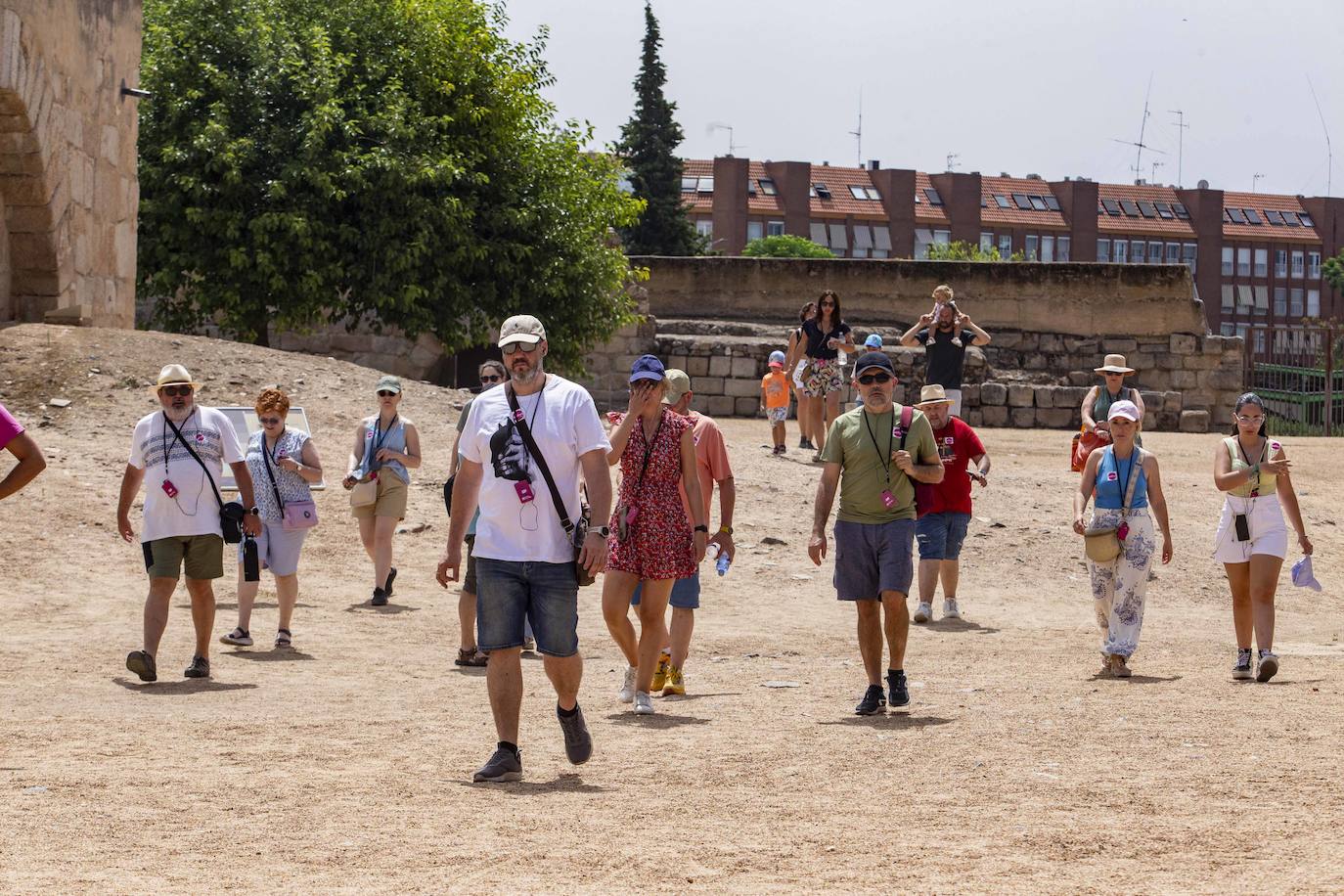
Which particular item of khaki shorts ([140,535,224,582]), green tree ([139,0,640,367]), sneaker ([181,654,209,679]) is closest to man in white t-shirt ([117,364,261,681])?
khaki shorts ([140,535,224,582])

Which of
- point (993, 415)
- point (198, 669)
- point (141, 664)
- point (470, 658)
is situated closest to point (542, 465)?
point (141, 664)

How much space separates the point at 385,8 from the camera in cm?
2703

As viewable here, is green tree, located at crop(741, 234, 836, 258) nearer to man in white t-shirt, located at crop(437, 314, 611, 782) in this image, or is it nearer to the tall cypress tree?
the tall cypress tree

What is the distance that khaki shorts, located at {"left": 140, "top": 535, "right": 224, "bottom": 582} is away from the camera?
8781 millimetres

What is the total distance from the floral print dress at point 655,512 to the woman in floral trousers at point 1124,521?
8.18 feet

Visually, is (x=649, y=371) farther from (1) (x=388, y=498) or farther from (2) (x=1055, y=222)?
(2) (x=1055, y=222)

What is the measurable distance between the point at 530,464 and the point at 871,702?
2.53 m

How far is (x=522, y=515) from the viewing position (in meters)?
6.37

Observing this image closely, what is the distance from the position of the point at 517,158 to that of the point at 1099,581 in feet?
63.2

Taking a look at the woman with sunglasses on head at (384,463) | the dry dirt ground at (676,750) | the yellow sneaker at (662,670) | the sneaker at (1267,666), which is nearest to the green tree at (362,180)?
the dry dirt ground at (676,750)

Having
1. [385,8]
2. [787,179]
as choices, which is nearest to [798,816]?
[385,8]

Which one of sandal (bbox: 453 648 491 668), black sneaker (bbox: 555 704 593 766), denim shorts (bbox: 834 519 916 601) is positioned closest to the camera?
black sneaker (bbox: 555 704 593 766)

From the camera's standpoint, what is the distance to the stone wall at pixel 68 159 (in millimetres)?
17703

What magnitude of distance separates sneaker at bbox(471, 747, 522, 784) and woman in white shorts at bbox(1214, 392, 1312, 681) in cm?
441
